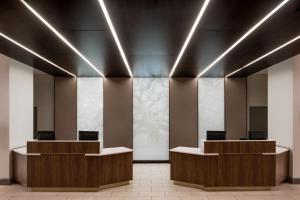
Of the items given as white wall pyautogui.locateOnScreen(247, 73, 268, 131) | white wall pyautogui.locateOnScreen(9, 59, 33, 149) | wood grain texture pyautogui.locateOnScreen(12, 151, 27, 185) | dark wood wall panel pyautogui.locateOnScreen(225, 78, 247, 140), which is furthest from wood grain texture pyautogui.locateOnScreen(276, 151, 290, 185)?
white wall pyautogui.locateOnScreen(9, 59, 33, 149)

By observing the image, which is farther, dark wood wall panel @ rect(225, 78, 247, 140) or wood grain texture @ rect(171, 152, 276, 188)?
dark wood wall panel @ rect(225, 78, 247, 140)

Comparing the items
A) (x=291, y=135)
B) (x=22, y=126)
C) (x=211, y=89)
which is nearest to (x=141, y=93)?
(x=211, y=89)

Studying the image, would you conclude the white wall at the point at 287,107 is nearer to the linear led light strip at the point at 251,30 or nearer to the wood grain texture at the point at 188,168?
the linear led light strip at the point at 251,30

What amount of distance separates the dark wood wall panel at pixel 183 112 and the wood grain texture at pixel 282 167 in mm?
3820

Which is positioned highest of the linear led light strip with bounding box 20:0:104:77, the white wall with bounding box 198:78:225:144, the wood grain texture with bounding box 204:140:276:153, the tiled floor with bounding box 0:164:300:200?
the linear led light strip with bounding box 20:0:104:77

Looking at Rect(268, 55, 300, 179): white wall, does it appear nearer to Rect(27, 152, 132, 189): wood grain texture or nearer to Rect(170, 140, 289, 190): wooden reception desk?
Rect(170, 140, 289, 190): wooden reception desk

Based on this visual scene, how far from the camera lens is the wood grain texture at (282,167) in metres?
7.53

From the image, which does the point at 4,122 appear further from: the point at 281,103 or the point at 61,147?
the point at 281,103

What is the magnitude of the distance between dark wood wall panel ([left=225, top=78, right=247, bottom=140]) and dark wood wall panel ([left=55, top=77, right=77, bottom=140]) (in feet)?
18.5

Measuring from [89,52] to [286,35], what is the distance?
13.3 ft

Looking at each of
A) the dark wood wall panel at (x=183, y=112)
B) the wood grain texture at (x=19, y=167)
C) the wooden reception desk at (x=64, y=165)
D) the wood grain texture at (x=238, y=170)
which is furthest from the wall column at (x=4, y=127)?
the dark wood wall panel at (x=183, y=112)

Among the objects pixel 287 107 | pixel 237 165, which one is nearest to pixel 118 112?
pixel 237 165

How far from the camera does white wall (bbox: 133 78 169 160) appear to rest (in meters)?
11.5

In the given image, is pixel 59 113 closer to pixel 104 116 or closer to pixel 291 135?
pixel 104 116
